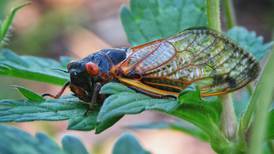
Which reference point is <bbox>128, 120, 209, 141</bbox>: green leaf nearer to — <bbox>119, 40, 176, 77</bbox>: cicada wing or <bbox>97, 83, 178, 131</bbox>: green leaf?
<bbox>119, 40, 176, 77</bbox>: cicada wing

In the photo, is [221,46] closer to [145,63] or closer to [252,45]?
[145,63]

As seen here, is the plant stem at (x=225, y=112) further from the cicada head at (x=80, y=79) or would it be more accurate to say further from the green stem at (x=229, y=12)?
the green stem at (x=229, y=12)

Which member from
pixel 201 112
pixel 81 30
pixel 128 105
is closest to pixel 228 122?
pixel 201 112

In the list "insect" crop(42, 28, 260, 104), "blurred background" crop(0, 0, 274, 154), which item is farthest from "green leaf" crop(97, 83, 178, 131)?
"blurred background" crop(0, 0, 274, 154)

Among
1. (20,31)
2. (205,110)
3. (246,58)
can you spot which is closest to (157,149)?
(20,31)

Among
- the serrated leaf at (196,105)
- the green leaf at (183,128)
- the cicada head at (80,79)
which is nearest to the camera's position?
the serrated leaf at (196,105)

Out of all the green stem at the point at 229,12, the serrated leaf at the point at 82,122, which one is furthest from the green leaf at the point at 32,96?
the green stem at the point at 229,12

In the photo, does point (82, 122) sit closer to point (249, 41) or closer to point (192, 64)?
point (192, 64)
